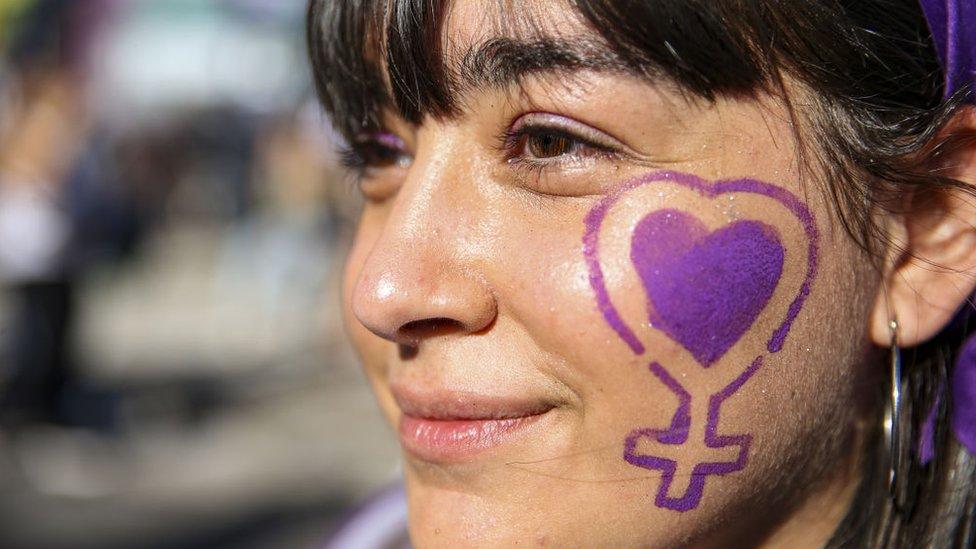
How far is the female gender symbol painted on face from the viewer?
1.45 m

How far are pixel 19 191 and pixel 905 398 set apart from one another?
5162 millimetres

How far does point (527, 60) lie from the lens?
144cm

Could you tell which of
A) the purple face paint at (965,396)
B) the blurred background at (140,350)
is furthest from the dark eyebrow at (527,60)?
the blurred background at (140,350)

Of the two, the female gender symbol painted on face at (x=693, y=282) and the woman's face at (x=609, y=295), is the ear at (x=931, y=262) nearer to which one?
the woman's face at (x=609, y=295)

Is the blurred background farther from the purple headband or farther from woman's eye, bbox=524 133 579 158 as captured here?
the purple headband

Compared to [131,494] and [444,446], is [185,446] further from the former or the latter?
[444,446]

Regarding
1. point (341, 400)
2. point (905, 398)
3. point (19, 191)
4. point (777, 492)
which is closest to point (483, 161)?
point (777, 492)

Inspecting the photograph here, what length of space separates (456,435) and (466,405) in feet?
0.21

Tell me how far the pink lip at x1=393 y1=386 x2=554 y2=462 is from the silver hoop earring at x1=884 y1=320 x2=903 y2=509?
55cm

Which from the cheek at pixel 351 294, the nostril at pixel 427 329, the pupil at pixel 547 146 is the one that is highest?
the pupil at pixel 547 146

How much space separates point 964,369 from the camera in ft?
5.46

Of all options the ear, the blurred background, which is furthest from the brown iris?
the blurred background

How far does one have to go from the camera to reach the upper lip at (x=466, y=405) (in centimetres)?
149

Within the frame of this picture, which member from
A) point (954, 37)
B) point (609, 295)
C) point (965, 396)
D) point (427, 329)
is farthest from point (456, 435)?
point (954, 37)
